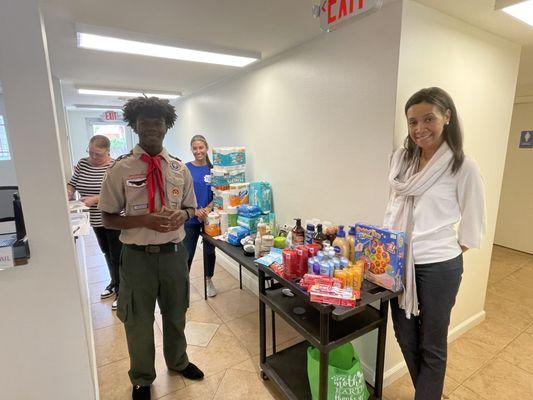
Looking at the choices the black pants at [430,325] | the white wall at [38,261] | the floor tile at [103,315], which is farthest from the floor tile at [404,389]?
the floor tile at [103,315]

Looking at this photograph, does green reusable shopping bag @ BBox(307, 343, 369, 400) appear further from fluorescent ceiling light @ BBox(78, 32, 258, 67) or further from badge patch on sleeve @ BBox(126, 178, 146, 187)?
fluorescent ceiling light @ BBox(78, 32, 258, 67)

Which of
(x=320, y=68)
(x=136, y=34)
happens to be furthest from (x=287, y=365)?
(x=136, y=34)

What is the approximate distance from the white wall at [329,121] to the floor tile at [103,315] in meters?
1.76

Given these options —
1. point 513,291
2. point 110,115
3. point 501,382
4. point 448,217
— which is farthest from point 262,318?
point 110,115

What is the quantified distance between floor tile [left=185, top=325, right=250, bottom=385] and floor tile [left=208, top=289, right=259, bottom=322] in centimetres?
29

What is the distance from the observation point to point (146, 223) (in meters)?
1.58

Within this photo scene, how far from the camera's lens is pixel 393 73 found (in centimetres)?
160

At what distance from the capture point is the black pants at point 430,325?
1.43 metres

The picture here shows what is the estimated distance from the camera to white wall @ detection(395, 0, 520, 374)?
5.28 feet

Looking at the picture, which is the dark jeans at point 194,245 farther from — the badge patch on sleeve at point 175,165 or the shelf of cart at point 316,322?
the shelf of cart at point 316,322

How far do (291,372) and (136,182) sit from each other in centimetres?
147

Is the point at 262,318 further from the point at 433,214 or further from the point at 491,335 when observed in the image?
the point at 491,335

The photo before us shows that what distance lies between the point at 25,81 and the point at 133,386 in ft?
5.77

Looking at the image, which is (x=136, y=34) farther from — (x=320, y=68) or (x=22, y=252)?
(x=22, y=252)
